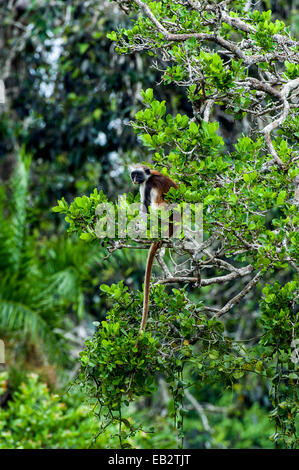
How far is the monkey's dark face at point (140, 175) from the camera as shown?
11.8 ft

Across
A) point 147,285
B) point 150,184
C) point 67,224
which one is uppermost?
point 150,184

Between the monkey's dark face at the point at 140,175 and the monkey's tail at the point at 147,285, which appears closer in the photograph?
the monkey's tail at the point at 147,285

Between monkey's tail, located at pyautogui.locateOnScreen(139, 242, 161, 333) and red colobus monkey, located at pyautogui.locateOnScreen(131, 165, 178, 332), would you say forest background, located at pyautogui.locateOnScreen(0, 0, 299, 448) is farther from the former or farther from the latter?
monkey's tail, located at pyautogui.locateOnScreen(139, 242, 161, 333)

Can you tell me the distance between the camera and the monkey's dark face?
3.59m

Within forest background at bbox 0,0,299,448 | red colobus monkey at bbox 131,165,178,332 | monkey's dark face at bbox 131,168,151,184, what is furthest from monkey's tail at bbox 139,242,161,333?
forest background at bbox 0,0,299,448

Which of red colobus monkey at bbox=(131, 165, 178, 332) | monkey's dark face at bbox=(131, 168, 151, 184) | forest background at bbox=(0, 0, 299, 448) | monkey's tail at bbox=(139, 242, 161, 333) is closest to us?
monkey's tail at bbox=(139, 242, 161, 333)

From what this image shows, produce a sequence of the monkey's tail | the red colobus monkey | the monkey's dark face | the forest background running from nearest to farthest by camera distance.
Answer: the monkey's tail → the red colobus monkey → the monkey's dark face → the forest background

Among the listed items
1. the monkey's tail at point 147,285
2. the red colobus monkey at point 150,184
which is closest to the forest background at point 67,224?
the red colobus monkey at point 150,184

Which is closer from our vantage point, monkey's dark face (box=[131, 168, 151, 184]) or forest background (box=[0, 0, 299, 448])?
monkey's dark face (box=[131, 168, 151, 184])

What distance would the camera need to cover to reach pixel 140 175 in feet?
11.9

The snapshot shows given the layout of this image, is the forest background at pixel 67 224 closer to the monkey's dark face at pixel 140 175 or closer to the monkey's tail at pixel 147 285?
the monkey's dark face at pixel 140 175

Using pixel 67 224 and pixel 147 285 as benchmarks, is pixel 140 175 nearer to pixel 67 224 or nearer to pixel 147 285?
pixel 147 285

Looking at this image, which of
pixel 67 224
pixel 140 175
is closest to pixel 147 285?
pixel 140 175
